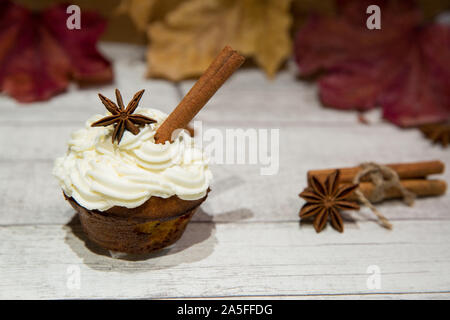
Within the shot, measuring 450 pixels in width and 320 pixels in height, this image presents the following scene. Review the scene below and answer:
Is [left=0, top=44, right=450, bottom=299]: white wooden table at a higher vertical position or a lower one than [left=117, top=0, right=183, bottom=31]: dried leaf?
lower

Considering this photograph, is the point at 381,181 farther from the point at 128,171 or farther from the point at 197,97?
the point at 128,171

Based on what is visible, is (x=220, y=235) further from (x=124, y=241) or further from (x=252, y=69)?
(x=252, y=69)

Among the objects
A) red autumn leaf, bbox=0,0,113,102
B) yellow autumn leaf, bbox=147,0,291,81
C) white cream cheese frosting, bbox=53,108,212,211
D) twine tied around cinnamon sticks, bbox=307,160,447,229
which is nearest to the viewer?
white cream cheese frosting, bbox=53,108,212,211

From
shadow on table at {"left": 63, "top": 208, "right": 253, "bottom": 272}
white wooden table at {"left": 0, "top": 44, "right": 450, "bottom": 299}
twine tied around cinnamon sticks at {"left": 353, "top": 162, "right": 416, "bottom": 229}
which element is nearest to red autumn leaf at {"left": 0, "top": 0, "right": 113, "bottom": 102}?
white wooden table at {"left": 0, "top": 44, "right": 450, "bottom": 299}

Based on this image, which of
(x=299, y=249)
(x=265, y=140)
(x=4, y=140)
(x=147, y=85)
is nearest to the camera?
(x=299, y=249)

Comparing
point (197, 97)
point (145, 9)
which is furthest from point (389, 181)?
point (145, 9)

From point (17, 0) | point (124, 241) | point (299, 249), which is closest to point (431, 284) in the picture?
point (299, 249)

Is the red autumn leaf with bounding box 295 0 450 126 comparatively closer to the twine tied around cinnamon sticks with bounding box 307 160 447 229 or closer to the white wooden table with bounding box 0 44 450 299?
the white wooden table with bounding box 0 44 450 299

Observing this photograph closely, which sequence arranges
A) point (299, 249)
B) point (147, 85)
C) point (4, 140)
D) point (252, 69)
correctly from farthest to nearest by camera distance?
1. point (252, 69)
2. point (147, 85)
3. point (4, 140)
4. point (299, 249)
